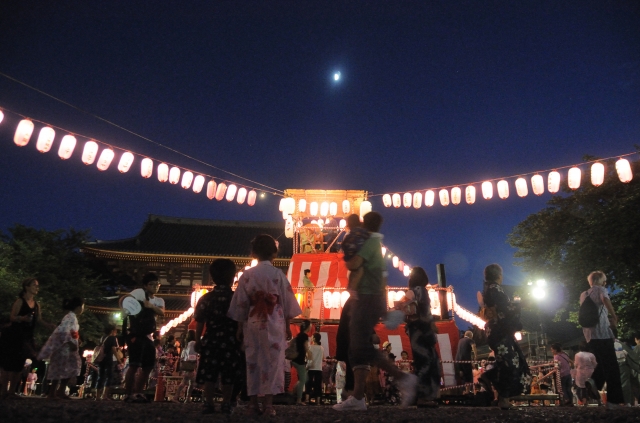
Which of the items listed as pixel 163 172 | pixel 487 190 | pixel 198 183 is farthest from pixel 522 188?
pixel 163 172

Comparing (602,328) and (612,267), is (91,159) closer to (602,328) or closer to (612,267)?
(602,328)

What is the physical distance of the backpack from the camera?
636 centimetres

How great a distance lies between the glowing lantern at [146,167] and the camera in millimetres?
13598

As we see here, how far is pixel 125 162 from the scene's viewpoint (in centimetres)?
1320

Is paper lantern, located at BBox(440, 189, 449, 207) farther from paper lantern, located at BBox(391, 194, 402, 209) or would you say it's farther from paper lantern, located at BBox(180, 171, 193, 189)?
paper lantern, located at BBox(180, 171, 193, 189)

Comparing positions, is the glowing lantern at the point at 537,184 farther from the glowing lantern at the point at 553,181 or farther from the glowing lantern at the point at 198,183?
the glowing lantern at the point at 198,183

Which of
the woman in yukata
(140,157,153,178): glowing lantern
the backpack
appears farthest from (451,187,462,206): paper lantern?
the woman in yukata

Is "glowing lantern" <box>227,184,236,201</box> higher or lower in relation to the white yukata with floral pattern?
higher

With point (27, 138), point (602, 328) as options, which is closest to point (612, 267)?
point (602, 328)

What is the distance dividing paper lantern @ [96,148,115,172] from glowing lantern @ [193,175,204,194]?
114 inches

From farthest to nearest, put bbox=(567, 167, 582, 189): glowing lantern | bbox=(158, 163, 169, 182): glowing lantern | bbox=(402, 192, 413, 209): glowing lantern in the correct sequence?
bbox=(402, 192, 413, 209): glowing lantern → bbox=(158, 163, 169, 182): glowing lantern → bbox=(567, 167, 582, 189): glowing lantern

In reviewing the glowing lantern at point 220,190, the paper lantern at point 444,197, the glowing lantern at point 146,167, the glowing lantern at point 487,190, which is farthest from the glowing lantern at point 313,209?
the glowing lantern at point 146,167

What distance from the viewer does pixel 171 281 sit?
26.9 metres

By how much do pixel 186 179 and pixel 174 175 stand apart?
499mm
